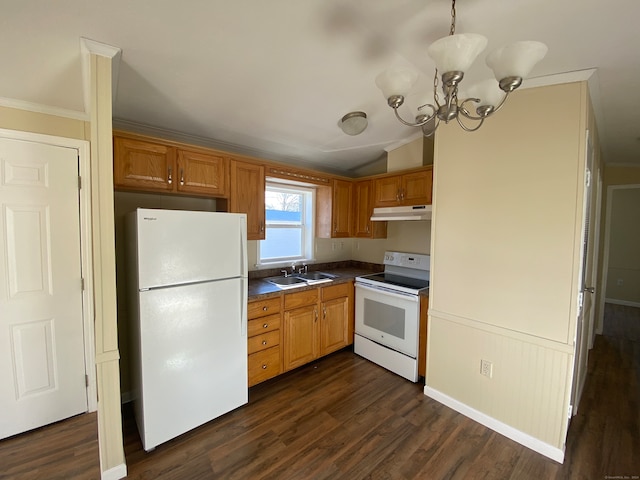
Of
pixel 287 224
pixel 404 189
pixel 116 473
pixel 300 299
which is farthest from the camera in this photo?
pixel 287 224

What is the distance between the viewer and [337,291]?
301 centimetres

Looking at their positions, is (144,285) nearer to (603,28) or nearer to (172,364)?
(172,364)

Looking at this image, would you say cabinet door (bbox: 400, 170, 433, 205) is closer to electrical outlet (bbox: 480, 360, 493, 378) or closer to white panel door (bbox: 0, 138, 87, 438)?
electrical outlet (bbox: 480, 360, 493, 378)

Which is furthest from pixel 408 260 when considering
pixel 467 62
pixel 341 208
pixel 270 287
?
pixel 467 62

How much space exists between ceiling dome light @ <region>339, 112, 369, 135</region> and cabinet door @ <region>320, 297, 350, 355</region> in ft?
5.70

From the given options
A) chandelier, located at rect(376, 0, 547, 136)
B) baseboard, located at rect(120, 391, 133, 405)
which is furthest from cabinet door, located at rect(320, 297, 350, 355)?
chandelier, located at rect(376, 0, 547, 136)

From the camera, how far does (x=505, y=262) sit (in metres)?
1.93

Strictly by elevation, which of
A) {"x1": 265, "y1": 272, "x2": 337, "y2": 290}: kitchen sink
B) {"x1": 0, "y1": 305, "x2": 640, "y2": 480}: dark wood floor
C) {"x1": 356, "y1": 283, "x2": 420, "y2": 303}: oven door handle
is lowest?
{"x1": 0, "y1": 305, "x2": 640, "y2": 480}: dark wood floor

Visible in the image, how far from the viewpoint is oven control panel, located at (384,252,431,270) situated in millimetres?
3028

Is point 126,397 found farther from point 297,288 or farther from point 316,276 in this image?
point 316,276

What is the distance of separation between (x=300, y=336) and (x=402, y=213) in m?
1.63

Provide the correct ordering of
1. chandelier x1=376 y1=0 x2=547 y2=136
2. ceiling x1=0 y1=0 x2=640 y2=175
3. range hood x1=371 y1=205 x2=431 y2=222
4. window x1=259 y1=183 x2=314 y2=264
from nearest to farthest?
chandelier x1=376 y1=0 x2=547 y2=136 → ceiling x1=0 y1=0 x2=640 y2=175 → range hood x1=371 y1=205 x2=431 y2=222 → window x1=259 y1=183 x2=314 y2=264

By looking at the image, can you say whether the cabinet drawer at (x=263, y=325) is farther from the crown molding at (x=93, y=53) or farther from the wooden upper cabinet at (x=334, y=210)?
the crown molding at (x=93, y=53)

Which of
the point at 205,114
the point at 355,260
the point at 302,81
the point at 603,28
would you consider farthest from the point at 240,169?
the point at 603,28
